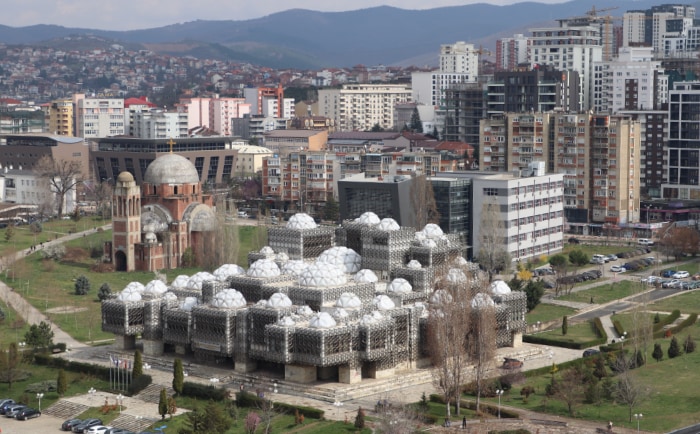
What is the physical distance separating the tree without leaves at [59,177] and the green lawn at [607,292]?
42988 mm

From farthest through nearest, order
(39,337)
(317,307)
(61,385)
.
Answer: (39,337)
(317,307)
(61,385)

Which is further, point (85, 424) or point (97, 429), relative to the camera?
point (85, 424)

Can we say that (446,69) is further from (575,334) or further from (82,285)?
(575,334)

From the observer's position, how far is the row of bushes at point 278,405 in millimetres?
43219

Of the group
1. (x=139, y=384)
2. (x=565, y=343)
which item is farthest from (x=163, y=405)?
(x=565, y=343)

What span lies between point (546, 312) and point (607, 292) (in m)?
6.67

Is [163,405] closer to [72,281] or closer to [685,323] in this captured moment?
[685,323]

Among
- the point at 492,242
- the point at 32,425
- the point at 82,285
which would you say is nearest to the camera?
the point at 32,425

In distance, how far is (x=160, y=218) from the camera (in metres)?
76.0

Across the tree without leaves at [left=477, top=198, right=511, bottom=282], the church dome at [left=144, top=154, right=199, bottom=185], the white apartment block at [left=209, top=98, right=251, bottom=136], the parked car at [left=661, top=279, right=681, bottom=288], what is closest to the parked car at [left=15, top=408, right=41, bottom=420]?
the tree without leaves at [left=477, top=198, right=511, bottom=282]

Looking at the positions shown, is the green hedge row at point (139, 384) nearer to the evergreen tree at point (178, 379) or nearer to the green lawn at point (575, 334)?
the evergreen tree at point (178, 379)

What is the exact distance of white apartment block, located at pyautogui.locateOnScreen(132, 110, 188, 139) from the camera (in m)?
130

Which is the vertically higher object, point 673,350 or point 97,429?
point 673,350

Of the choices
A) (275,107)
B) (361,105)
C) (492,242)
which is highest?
(361,105)
